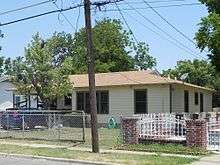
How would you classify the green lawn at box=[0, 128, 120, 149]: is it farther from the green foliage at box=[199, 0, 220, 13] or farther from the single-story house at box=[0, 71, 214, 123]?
the green foliage at box=[199, 0, 220, 13]

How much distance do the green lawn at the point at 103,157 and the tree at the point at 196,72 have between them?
168 feet

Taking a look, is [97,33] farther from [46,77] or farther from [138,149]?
[138,149]

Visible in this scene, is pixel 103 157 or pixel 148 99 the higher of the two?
pixel 148 99

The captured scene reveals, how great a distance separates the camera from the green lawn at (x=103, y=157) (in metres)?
15.8

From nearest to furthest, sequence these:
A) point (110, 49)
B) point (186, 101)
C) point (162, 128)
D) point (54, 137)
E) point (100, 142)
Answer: point (162, 128) < point (100, 142) < point (54, 137) < point (186, 101) < point (110, 49)

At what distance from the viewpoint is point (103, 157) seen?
55.8 ft

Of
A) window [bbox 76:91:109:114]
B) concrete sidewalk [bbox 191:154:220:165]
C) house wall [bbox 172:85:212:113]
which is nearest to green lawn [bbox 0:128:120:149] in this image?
concrete sidewalk [bbox 191:154:220:165]

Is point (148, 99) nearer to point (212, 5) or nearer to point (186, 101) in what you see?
point (186, 101)

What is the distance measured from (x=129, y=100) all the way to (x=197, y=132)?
14758 millimetres

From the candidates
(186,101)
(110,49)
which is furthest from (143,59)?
(186,101)

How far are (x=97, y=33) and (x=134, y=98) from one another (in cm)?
3281

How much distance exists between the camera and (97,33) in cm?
6438

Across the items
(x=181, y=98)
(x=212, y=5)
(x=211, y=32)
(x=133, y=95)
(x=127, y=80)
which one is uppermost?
(x=212, y=5)

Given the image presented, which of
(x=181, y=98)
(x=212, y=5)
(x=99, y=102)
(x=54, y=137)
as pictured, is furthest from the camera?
(x=181, y=98)
